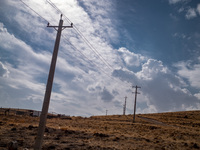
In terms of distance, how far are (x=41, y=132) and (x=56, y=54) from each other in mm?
6037

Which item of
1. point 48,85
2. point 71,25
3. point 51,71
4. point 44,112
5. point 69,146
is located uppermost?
point 71,25

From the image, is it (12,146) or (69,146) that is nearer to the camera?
(12,146)

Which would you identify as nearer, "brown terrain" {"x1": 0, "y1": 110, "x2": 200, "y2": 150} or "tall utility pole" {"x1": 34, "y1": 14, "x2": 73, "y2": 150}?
"tall utility pole" {"x1": 34, "y1": 14, "x2": 73, "y2": 150}

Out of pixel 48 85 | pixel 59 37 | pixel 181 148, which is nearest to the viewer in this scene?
pixel 48 85

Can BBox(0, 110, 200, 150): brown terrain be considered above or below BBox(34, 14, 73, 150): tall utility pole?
below

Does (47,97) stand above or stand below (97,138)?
above

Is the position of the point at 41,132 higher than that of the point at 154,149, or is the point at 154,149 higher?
the point at 41,132

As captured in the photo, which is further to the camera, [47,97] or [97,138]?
[97,138]

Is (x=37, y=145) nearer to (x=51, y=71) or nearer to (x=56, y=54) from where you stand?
(x=51, y=71)

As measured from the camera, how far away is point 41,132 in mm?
12711

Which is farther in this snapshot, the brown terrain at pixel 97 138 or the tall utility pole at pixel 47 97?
the brown terrain at pixel 97 138

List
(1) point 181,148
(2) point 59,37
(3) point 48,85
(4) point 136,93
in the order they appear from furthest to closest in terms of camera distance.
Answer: (4) point 136,93
(1) point 181,148
(2) point 59,37
(3) point 48,85

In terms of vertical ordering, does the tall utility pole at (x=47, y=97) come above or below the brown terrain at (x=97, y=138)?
above

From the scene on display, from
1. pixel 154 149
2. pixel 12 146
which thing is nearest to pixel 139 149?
pixel 154 149
